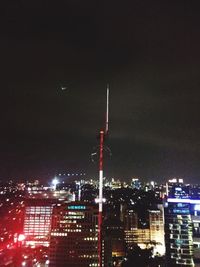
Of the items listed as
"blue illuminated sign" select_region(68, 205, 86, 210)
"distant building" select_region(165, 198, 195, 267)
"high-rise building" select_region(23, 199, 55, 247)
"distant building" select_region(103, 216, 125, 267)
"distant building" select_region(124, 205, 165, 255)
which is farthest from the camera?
"distant building" select_region(124, 205, 165, 255)

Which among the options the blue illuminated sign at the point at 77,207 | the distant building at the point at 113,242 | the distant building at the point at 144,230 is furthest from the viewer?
the distant building at the point at 144,230

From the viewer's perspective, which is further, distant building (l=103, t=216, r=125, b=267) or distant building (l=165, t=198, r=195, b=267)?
distant building (l=103, t=216, r=125, b=267)

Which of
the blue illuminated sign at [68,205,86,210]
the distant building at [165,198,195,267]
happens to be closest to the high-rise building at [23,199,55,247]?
the blue illuminated sign at [68,205,86,210]

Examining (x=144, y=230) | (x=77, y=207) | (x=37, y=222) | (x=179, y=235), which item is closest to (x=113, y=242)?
(x=77, y=207)

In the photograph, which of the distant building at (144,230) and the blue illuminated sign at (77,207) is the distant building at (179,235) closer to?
the blue illuminated sign at (77,207)

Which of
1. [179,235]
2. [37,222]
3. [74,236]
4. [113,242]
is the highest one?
[37,222]

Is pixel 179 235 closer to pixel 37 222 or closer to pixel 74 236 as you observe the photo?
pixel 74 236

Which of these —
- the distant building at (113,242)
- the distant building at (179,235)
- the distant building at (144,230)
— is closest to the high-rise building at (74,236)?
the distant building at (113,242)

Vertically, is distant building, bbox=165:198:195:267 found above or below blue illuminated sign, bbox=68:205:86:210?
below

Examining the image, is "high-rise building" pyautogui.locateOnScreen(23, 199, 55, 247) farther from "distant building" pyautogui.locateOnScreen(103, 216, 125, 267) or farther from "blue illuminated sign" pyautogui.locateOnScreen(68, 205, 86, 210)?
"blue illuminated sign" pyautogui.locateOnScreen(68, 205, 86, 210)
